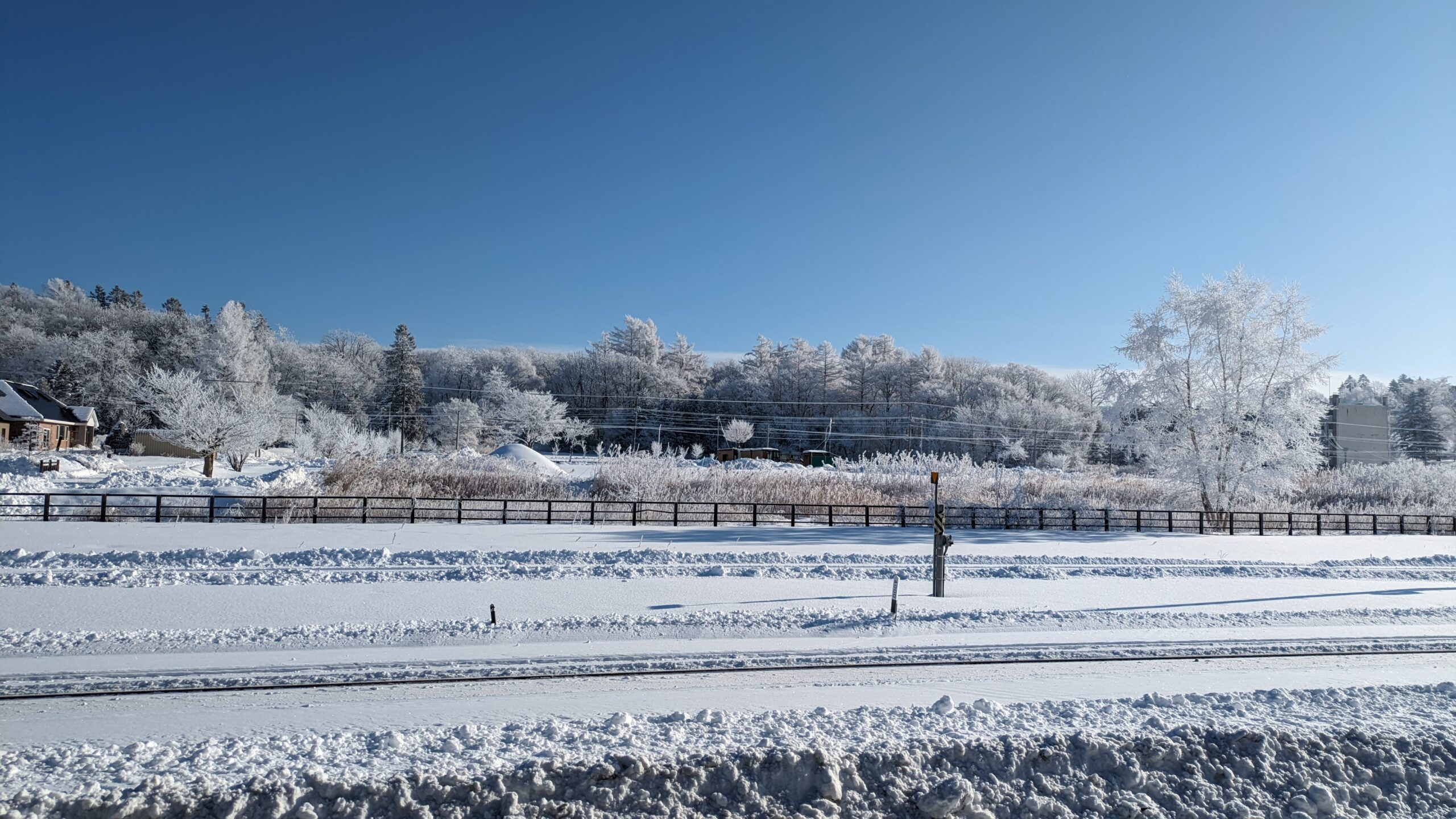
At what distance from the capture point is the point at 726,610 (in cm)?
1116

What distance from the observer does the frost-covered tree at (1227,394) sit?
28156mm

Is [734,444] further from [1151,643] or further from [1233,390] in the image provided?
[1151,643]

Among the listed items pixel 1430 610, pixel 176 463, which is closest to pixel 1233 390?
pixel 1430 610

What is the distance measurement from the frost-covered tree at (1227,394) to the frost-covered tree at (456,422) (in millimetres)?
58480

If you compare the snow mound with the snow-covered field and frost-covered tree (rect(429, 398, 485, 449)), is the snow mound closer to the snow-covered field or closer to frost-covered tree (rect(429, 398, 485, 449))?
the snow-covered field

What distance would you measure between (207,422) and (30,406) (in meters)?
27.6

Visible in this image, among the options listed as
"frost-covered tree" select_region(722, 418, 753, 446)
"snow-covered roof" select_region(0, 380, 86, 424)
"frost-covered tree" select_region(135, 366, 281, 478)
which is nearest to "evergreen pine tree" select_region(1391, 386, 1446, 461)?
"frost-covered tree" select_region(722, 418, 753, 446)

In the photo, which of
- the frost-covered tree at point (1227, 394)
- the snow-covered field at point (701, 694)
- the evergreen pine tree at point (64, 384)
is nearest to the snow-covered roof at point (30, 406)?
the evergreen pine tree at point (64, 384)

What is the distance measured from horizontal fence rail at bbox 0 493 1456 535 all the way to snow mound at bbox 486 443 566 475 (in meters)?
8.91

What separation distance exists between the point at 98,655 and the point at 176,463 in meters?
45.1

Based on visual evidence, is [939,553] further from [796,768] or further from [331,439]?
[331,439]

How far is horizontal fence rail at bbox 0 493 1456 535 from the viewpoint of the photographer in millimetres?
21812

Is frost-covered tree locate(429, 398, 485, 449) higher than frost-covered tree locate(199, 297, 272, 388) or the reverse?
the reverse

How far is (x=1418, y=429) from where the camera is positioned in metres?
66.3
